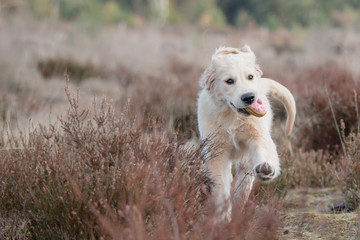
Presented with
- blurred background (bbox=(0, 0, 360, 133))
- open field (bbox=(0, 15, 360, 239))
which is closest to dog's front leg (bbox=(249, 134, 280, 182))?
open field (bbox=(0, 15, 360, 239))

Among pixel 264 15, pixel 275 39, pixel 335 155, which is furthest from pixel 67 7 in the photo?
pixel 335 155

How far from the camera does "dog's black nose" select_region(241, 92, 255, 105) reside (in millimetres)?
3392

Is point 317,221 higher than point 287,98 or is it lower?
lower

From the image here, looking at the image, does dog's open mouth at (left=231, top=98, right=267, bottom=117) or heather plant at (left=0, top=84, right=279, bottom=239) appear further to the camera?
dog's open mouth at (left=231, top=98, right=267, bottom=117)

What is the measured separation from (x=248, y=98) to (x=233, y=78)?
0.27m

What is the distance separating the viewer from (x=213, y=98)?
12.7ft

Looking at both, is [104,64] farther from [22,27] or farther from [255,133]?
[255,133]

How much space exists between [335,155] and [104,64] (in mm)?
9149

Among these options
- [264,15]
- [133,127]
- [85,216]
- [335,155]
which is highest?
[133,127]

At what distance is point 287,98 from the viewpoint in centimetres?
409

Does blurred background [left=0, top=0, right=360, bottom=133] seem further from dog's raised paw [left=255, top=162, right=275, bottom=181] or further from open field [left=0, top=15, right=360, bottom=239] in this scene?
dog's raised paw [left=255, top=162, right=275, bottom=181]

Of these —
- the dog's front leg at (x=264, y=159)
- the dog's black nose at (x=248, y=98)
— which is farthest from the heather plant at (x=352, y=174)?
the dog's black nose at (x=248, y=98)

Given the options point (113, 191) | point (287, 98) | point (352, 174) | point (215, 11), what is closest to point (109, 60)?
point (287, 98)

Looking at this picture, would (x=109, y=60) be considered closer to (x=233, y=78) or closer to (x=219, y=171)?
(x=233, y=78)
